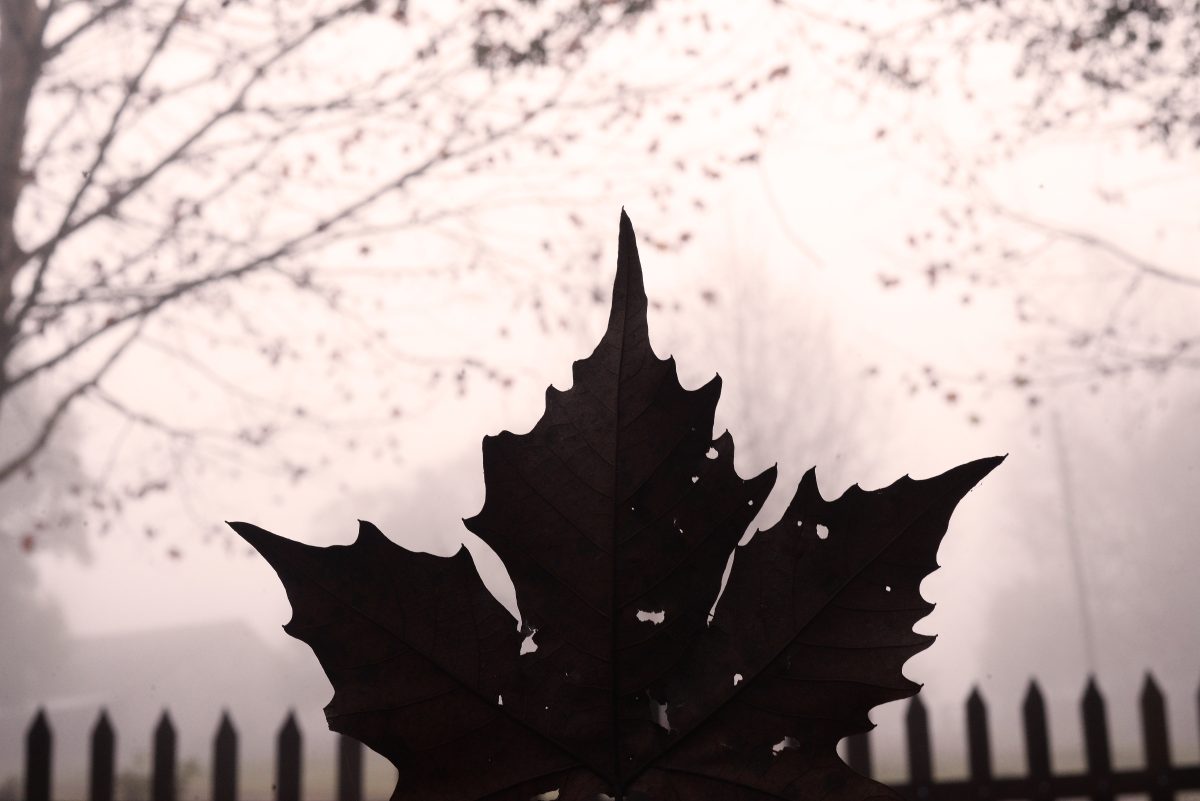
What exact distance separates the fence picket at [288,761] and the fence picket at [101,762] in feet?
1.95

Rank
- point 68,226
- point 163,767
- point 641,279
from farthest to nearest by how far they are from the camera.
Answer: point 68,226 → point 163,767 → point 641,279

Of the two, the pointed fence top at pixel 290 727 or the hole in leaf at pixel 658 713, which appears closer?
the hole in leaf at pixel 658 713

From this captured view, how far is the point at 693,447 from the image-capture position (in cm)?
39

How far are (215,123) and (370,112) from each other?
79 cm

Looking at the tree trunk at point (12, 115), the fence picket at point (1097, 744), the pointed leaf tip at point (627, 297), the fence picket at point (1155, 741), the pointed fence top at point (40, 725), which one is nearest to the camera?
the pointed leaf tip at point (627, 297)

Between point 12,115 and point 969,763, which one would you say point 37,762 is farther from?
point 969,763

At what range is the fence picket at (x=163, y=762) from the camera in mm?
3383

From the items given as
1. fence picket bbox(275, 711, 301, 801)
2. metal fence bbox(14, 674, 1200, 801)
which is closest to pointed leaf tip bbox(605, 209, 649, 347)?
metal fence bbox(14, 674, 1200, 801)

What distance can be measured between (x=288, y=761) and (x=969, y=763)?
260 cm

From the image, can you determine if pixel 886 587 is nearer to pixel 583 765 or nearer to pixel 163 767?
pixel 583 765

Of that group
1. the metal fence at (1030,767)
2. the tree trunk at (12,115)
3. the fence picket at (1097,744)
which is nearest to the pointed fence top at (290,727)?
the metal fence at (1030,767)

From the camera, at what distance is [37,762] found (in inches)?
134

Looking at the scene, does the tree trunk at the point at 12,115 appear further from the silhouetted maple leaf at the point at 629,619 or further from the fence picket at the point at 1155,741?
the fence picket at the point at 1155,741

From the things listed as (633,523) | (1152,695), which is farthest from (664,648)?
(1152,695)
